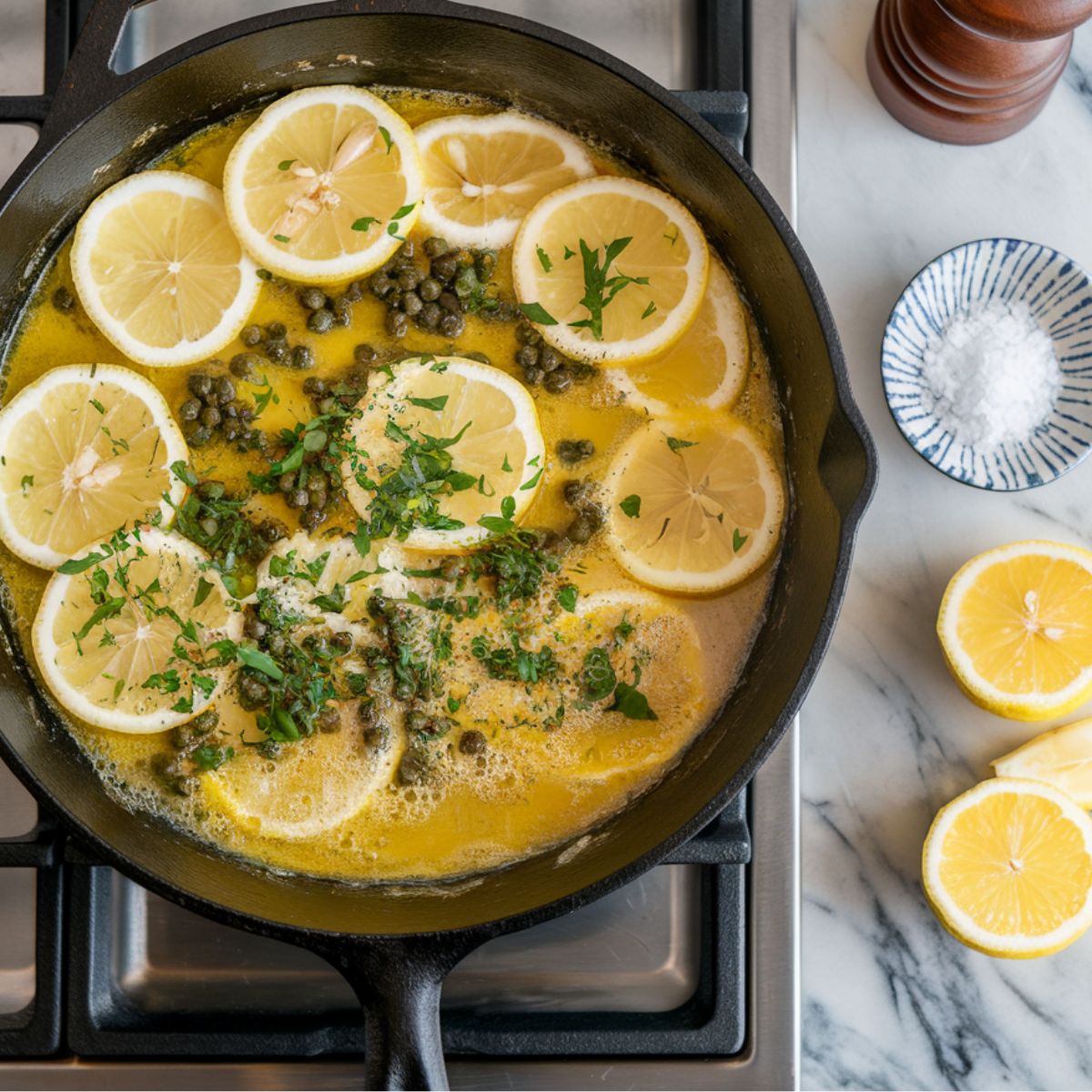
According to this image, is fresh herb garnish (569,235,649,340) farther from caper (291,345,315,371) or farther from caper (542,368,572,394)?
caper (291,345,315,371)

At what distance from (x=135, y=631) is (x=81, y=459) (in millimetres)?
285

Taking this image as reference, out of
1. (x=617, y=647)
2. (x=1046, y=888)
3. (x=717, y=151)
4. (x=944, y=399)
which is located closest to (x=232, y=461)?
(x=617, y=647)

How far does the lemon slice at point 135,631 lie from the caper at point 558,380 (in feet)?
2.00

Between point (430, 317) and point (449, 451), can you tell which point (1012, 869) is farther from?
point (430, 317)

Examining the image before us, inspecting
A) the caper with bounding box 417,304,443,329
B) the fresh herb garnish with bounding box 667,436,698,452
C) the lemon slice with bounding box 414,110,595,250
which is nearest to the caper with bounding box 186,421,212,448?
the caper with bounding box 417,304,443,329

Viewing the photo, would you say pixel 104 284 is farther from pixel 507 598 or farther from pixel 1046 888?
pixel 1046 888

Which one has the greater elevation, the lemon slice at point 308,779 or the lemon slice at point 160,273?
the lemon slice at point 160,273

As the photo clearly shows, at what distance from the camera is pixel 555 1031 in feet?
6.24

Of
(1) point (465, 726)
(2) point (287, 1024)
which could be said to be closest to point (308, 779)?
(1) point (465, 726)

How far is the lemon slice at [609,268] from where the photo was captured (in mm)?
1928

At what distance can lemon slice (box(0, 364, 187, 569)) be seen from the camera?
1.90 meters

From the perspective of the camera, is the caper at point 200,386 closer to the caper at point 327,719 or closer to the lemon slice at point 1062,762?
the caper at point 327,719

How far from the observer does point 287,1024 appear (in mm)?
1980

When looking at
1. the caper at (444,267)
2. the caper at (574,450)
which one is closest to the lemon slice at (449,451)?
the caper at (574,450)
